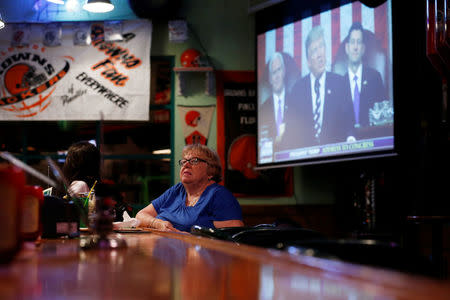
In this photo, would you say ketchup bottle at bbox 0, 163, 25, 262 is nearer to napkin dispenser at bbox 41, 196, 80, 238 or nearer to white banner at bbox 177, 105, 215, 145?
napkin dispenser at bbox 41, 196, 80, 238

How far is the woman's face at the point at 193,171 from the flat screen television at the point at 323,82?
3.94ft

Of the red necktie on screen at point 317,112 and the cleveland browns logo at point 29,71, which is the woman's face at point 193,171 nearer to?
the red necktie on screen at point 317,112

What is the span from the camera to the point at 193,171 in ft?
12.6

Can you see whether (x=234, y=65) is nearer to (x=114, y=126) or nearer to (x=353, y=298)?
(x=114, y=126)

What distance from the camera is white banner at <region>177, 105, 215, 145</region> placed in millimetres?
5707

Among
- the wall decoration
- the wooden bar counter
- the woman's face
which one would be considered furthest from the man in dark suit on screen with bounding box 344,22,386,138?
the wooden bar counter

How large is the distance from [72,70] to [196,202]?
8.88 feet

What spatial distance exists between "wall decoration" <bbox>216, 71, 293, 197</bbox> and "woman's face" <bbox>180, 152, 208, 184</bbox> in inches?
69.2

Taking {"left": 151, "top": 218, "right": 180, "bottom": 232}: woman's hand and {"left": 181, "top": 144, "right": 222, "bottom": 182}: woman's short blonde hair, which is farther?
{"left": 181, "top": 144, "right": 222, "bottom": 182}: woman's short blonde hair

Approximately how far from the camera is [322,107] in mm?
4742

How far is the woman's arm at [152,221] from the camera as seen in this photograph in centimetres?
351

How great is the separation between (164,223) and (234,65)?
2.70 meters

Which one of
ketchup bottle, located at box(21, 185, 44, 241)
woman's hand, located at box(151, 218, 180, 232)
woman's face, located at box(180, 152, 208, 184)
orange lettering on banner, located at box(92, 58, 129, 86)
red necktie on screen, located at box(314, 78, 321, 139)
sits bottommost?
woman's hand, located at box(151, 218, 180, 232)

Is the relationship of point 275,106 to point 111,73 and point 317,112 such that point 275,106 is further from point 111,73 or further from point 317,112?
point 111,73
